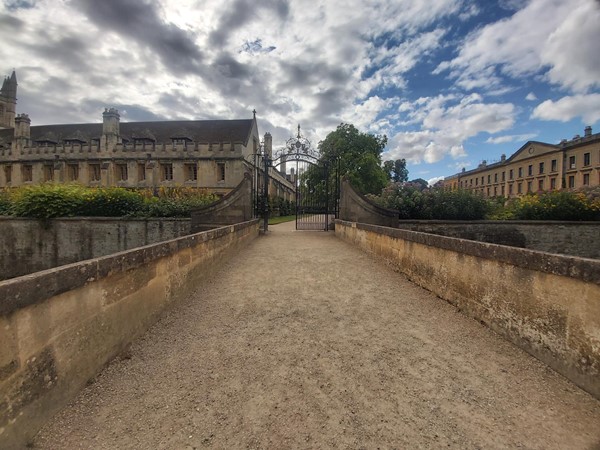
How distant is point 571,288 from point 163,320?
4.10m

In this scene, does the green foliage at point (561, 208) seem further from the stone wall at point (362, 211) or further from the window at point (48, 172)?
the window at point (48, 172)

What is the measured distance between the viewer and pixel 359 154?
3250cm

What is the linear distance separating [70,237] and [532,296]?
16.6m

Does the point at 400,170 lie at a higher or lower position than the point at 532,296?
higher

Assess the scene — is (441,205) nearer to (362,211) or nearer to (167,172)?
(362,211)

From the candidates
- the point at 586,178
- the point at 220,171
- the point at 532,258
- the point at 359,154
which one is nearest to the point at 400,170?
the point at 586,178

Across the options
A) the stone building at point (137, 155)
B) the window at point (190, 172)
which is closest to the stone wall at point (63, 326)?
the stone building at point (137, 155)

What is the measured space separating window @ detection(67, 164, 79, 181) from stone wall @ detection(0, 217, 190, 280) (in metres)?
21.7

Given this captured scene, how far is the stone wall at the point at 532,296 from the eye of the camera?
7.34ft

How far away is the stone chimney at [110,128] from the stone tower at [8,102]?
33744mm

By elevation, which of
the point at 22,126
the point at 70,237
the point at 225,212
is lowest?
the point at 70,237

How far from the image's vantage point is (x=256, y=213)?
1386 cm

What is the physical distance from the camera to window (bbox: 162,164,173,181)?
100ft

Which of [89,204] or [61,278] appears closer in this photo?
[61,278]
